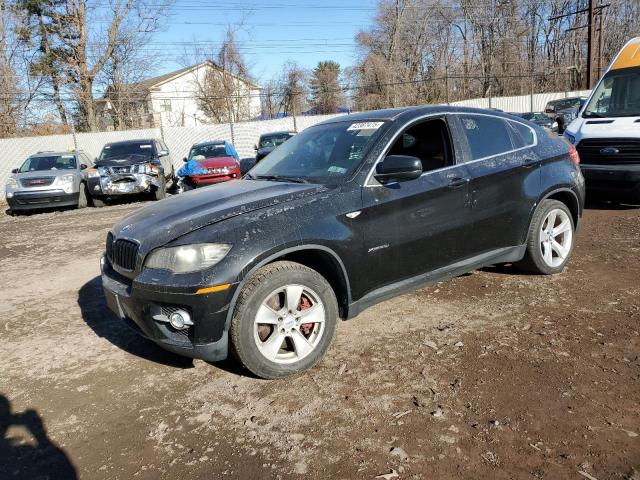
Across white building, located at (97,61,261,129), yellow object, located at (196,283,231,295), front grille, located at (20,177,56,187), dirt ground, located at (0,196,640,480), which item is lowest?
dirt ground, located at (0,196,640,480)

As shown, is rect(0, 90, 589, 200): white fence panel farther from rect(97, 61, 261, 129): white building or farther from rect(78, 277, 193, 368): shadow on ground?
rect(78, 277, 193, 368): shadow on ground

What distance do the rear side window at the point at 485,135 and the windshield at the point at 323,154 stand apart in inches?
35.4

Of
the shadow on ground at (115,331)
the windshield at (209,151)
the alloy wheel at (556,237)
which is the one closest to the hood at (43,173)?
the windshield at (209,151)

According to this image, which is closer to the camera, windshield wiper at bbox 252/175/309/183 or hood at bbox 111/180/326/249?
hood at bbox 111/180/326/249

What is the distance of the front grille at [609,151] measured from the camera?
7605 mm

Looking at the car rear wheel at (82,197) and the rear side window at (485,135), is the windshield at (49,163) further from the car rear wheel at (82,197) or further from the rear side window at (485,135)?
the rear side window at (485,135)

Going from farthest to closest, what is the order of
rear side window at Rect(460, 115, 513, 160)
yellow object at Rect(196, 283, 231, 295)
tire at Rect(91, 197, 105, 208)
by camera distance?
tire at Rect(91, 197, 105, 208) → rear side window at Rect(460, 115, 513, 160) → yellow object at Rect(196, 283, 231, 295)

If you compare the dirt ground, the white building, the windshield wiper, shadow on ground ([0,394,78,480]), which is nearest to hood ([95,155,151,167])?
the dirt ground

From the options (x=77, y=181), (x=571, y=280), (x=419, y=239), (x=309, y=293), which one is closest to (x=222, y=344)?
(x=309, y=293)

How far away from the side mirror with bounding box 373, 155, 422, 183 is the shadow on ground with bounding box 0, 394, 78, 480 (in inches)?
104

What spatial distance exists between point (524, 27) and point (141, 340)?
48.5 m

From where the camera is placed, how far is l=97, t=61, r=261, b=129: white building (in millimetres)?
27547

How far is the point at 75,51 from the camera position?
27797 mm

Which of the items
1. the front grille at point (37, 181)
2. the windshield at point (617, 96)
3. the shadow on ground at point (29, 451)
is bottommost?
the shadow on ground at point (29, 451)
